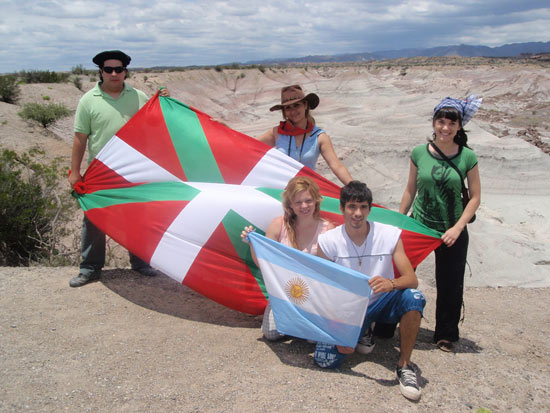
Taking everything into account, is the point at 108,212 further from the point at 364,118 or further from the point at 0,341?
the point at 364,118

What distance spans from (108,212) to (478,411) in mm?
3375

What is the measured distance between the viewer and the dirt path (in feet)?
9.20

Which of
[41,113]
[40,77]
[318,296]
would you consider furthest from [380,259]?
[40,77]

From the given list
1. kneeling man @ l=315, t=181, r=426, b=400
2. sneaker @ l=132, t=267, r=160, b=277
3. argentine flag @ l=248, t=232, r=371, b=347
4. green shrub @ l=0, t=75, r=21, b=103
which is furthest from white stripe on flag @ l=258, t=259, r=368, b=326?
green shrub @ l=0, t=75, r=21, b=103

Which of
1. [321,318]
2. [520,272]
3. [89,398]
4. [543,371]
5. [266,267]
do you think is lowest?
[520,272]

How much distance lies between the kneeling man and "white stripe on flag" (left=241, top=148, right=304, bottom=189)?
39.1 inches

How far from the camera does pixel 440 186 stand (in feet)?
10.8

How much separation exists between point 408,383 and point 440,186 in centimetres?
141

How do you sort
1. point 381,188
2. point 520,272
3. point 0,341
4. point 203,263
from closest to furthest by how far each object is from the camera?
point 0,341
point 203,263
point 520,272
point 381,188

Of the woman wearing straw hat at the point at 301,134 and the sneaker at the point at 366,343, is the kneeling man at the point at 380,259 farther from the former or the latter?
the woman wearing straw hat at the point at 301,134

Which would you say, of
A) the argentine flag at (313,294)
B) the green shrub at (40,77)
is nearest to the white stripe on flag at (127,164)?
the argentine flag at (313,294)

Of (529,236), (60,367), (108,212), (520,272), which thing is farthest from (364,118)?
(60,367)

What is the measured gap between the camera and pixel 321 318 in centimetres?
303

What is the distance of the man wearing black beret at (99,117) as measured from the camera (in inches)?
162
